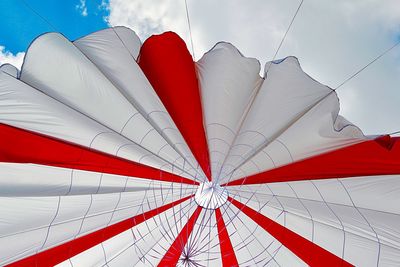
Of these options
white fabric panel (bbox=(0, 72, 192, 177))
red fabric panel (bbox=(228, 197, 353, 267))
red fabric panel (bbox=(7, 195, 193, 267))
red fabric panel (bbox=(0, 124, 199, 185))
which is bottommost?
red fabric panel (bbox=(7, 195, 193, 267))

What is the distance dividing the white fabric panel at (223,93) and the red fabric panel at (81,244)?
48 centimetres

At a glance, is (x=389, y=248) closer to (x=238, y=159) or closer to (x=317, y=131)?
(x=317, y=131)

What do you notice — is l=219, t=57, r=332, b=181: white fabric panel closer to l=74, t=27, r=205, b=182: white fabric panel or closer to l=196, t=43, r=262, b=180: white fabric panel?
l=196, t=43, r=262, b=180: white fabric panel

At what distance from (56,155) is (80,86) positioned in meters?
0.44

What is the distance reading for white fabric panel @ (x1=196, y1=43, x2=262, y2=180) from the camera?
259 cm

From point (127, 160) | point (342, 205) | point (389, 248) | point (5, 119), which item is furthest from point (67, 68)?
point (389, 248)

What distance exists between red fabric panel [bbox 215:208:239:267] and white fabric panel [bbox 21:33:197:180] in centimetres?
93

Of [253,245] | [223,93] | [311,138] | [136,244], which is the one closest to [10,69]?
[223,93]

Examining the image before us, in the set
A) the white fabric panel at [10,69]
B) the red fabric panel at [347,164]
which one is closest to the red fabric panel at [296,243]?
the red fabric panel at [347,164]

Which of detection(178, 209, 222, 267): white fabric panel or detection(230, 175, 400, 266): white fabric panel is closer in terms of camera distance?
detection(230, 175, 400, 266): white fabric panel

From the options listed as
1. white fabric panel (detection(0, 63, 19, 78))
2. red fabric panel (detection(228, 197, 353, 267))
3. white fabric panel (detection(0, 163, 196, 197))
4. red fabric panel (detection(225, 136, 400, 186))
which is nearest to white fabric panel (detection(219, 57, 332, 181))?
red fabric panel (detection(225, 136, 400, 186))

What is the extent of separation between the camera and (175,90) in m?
2.66

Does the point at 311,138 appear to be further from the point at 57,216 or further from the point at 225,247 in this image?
the point at 57,216

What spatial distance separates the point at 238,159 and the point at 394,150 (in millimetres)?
903
